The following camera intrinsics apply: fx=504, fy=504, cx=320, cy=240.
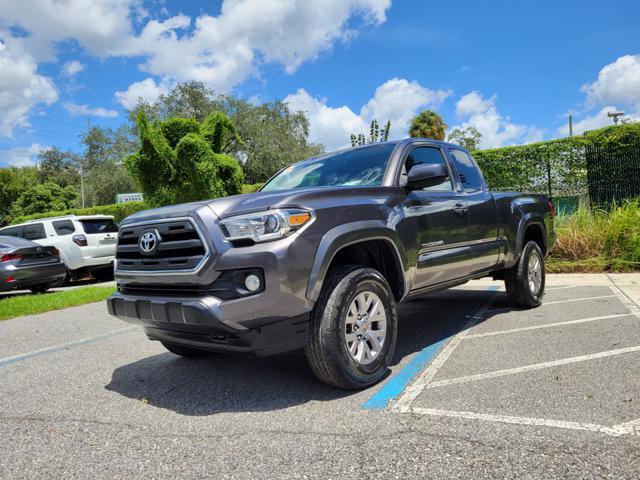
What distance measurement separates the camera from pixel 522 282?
19.2 ft

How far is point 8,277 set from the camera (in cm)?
934

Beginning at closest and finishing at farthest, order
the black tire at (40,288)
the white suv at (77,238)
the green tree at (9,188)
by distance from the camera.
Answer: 1. the black tire at (40,288)
2. the white suv at (77,238)
3. the green tree at (9,188)

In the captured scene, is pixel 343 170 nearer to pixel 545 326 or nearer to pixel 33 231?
pixel 545 326

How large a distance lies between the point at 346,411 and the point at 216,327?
949 millimetres

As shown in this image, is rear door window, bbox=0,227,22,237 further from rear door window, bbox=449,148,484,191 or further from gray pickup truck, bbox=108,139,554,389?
rear door window, bbox=449,148,484,191

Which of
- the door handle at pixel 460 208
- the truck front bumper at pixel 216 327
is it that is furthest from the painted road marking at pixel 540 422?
the door handle at pixel 460 208

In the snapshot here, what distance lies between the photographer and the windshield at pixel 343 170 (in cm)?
424

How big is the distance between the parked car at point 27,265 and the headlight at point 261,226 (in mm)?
8111

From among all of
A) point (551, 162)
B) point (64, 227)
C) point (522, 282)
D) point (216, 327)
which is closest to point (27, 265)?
point (64, 227)

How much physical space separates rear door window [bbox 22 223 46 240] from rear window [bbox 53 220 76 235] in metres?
0.35

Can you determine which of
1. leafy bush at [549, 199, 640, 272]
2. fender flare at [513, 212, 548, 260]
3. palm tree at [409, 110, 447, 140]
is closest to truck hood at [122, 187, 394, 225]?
fender flare at [513, 212, 548, 260]

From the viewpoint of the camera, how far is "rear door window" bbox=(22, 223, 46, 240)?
12.4 meters

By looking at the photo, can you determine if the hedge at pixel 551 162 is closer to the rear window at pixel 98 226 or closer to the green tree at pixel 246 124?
the rear window at pixel 98 226

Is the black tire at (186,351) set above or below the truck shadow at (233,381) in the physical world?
above
